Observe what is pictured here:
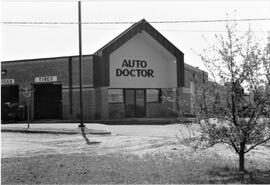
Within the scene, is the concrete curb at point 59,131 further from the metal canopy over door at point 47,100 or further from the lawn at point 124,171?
the metal canopy over door at point 47,100

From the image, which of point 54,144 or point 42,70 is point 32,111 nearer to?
point 42,70

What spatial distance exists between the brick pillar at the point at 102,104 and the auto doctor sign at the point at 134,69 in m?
2.27

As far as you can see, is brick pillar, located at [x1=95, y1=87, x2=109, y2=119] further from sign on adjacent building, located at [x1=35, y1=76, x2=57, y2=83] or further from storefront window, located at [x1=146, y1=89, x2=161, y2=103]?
storefront window, located at [x1=146, y1=89, x2=161, y2=103]

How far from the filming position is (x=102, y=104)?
1153 inches

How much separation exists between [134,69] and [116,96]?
2788 mm

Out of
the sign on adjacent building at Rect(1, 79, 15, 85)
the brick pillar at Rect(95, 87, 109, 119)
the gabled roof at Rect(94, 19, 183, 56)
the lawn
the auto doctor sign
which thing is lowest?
the lawn

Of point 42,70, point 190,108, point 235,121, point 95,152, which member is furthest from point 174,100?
point 42,70

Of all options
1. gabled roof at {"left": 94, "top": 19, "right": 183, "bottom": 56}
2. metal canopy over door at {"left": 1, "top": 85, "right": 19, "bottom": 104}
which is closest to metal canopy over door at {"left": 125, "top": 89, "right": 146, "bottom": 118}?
gabled roof at {"left": 94, "top": 19, "right": 183, "bottom": 56}

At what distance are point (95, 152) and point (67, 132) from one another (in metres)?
7.57

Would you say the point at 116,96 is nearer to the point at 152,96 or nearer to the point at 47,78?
the point at 152,96

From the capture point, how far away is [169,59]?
33.8 meters

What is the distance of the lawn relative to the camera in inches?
300

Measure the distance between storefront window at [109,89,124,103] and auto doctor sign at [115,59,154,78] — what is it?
4.32 feet

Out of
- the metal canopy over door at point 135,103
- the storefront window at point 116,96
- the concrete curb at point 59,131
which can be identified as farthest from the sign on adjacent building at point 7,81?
the concrete curb at point 59,131
